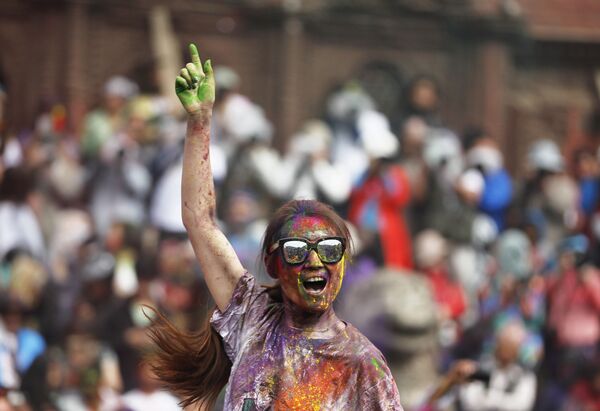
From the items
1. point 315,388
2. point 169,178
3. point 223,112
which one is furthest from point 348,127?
point 315,388

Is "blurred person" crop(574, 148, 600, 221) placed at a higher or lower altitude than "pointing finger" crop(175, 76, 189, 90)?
lower

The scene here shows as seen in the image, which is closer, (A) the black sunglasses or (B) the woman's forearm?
(A) the black sunglasses

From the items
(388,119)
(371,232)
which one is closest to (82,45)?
(388,119)

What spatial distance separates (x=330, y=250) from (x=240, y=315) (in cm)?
38

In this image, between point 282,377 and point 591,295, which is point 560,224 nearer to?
point 591,295

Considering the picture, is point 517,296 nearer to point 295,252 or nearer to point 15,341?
point 15,341

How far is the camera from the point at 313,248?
5.41m

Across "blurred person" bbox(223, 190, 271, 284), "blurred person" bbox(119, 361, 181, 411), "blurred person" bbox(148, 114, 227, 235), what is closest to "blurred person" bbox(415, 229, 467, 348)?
"blurred person" bbox(223, 190, 271, 284)

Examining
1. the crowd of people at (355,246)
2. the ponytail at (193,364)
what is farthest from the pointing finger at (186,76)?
the crowd of people at (355,246)

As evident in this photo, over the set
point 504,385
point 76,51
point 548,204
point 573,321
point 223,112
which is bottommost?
point 504,385

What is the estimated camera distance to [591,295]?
13922mm

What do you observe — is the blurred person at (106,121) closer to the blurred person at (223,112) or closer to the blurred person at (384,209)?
the blurred person at (223,112)

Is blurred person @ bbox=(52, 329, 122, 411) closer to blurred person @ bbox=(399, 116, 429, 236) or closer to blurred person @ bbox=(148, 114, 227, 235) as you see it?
blurred person @ bbox=(148, 114, 227, 235)

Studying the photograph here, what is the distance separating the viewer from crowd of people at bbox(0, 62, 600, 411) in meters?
11.3
